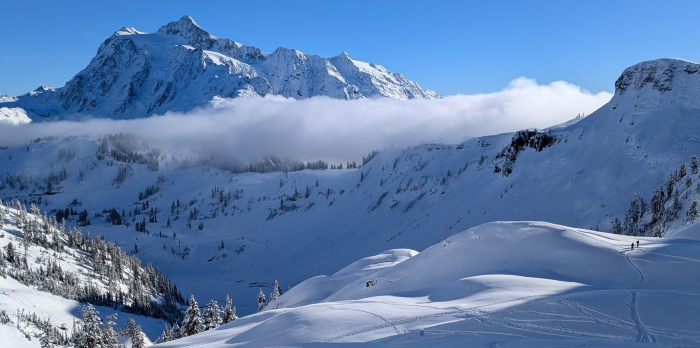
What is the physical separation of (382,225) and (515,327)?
149 metres

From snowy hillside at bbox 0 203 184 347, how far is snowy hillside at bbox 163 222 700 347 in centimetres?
8590

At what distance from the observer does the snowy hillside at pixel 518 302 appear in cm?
2144

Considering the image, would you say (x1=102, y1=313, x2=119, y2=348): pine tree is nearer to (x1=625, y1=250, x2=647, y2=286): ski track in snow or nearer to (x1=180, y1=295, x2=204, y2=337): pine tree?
(x1=180, y1=295, x2=204, y2=337): pine tree

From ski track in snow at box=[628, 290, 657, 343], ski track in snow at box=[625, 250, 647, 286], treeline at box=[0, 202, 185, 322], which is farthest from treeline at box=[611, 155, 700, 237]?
treeline at box=[0, 202, 185, 322]

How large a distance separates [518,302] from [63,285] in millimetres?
142341

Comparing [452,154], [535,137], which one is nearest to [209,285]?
[452,154]

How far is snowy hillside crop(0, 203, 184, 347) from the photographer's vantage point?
98938mm

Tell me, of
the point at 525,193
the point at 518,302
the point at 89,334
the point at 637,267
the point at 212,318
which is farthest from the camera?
the point at 525,193

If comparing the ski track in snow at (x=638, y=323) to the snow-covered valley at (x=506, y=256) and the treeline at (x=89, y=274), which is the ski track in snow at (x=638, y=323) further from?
the treeline at (x=89, y=274)

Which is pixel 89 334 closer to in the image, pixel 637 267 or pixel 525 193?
pixel 637 267

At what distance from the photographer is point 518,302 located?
27.0m

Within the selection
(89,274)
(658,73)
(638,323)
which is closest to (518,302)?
(638,323)

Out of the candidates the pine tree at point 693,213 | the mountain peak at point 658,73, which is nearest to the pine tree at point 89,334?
the pine tree at point 693,213

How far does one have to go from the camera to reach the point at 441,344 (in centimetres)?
1992
